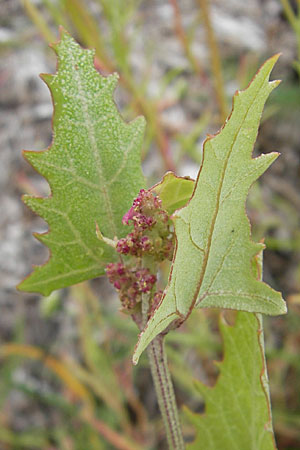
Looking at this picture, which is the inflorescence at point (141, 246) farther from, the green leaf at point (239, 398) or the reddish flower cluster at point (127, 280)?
the green leaf at point (239, 398)

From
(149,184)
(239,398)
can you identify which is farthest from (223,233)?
(149,184)

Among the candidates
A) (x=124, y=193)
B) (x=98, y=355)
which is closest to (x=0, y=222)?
(x=98, y=355)

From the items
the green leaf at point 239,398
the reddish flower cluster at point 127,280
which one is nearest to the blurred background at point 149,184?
the green leaf at point 239,398

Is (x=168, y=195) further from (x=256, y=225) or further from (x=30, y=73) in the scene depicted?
(x=30, y=73)

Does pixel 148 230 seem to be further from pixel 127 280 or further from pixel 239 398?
pixel 239 398

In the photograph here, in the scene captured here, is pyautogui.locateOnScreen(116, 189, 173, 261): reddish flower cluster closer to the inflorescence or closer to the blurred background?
the inflorescence

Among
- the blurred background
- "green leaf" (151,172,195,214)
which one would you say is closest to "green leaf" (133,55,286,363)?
"green leaf" (151,172,195,214)

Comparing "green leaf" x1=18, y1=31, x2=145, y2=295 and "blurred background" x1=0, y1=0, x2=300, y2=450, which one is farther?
"blurred background" x1=0, y1=0, x2=300, y2=450
